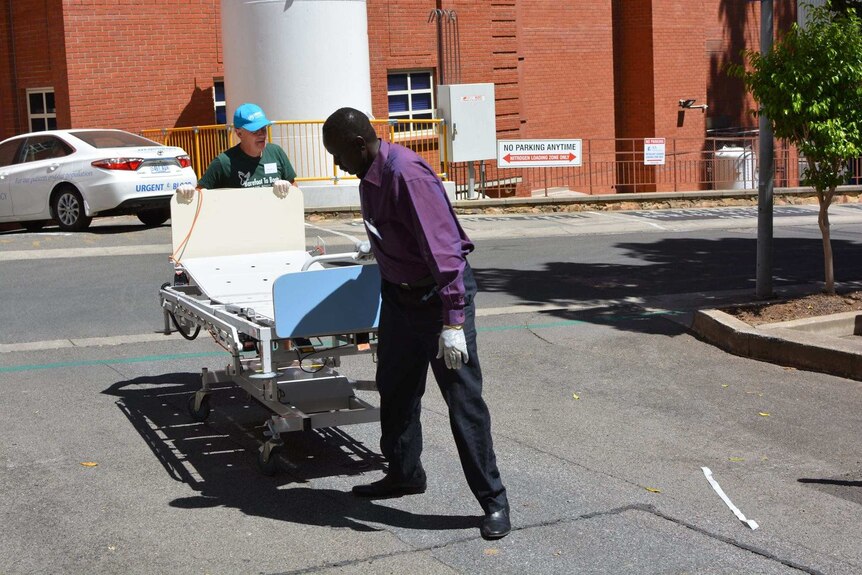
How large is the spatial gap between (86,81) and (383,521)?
18759 millimetres

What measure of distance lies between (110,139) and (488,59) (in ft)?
37.2

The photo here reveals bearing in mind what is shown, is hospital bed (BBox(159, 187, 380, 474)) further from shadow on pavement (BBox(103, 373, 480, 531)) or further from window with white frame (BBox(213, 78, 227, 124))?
window with white frame (BBox(213, 78, 227, 124))

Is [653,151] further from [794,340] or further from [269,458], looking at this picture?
[269,458]

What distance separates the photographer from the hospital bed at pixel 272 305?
6.11 metres

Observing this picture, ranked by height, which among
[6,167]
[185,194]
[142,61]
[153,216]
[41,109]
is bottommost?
[153,216]

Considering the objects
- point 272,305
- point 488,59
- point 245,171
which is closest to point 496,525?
point 272,305

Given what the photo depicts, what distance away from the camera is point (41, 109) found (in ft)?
78.8

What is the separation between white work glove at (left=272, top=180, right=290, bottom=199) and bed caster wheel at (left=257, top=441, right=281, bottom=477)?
2.36 m

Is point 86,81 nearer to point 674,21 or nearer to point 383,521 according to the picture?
point 674,21

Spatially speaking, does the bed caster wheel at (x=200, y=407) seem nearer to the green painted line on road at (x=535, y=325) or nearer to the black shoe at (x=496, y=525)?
the black shoe at (x=496, y=525)

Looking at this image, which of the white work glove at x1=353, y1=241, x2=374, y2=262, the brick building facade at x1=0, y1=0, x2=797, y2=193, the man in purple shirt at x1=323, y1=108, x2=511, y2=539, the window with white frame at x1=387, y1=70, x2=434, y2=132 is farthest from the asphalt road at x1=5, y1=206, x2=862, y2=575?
the window with white frame at x1=387, y1=70, x2=434, y2=132

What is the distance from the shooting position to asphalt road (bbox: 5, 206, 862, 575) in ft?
17.1

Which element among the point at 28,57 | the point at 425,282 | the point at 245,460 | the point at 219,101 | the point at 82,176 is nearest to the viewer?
the point at 425,282

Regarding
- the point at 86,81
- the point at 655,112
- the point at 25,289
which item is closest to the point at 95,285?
the point at 25,289
